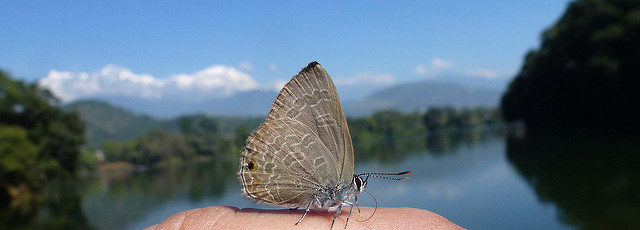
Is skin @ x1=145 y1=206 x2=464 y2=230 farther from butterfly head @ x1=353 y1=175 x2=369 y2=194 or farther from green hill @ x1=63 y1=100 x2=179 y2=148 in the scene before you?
green hill @ x1=63 y1=100 x2=179 y2=148

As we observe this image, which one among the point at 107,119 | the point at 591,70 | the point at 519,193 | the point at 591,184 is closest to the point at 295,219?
the point at 519,193

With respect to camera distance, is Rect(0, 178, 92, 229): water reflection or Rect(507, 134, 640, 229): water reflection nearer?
Rect(507, 134, 640, 229): water reflection

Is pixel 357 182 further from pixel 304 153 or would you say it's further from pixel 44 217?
pixel 44 217

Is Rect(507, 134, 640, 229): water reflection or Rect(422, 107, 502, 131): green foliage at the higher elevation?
Rect(422, 107, 502, 131): green foliage

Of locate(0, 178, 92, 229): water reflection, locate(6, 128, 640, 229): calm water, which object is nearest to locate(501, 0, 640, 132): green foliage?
locate(6, 128, 640, 229): calm water

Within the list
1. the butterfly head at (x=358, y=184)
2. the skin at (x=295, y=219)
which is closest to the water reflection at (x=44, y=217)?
the skin at (x=295, y=219)

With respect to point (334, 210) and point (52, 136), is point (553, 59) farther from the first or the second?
point (52, 136)

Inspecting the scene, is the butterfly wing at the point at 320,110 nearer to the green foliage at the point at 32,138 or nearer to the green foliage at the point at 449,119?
the green foliage at the point at 32,138
